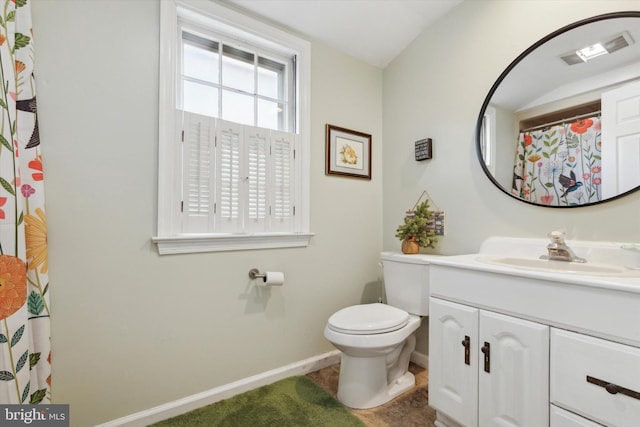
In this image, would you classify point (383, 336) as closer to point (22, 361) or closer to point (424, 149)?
point (424, 149)

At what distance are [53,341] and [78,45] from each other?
1.30 meters

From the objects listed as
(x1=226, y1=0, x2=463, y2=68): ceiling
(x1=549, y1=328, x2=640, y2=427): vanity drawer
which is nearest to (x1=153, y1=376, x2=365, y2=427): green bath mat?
(x1=549, y1=328, x2=640, y2=427): vanity drawer

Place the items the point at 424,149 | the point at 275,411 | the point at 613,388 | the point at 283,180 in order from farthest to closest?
the point at 424,149, the point at 283,180, the point at 275,411, the point at 613,388

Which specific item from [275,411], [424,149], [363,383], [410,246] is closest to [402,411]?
[363,383]

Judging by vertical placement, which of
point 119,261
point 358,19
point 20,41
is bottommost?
point 119,261

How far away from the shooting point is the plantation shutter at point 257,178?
5.74ft

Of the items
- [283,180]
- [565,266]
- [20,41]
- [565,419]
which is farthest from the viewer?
[283,180]

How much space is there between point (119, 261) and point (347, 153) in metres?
1.55

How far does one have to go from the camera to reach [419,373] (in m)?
1.97

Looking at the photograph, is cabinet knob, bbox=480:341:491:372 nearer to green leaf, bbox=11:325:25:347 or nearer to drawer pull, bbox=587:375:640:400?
drawer pull, bbox=587:375:640:400

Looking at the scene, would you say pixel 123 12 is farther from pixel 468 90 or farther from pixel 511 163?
pixel 511 163

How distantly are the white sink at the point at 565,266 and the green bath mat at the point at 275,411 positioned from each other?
1090 millimetres

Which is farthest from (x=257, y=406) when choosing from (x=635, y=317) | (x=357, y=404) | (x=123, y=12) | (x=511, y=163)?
(x=123, y=12)

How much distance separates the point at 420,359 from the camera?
81.4 inches
